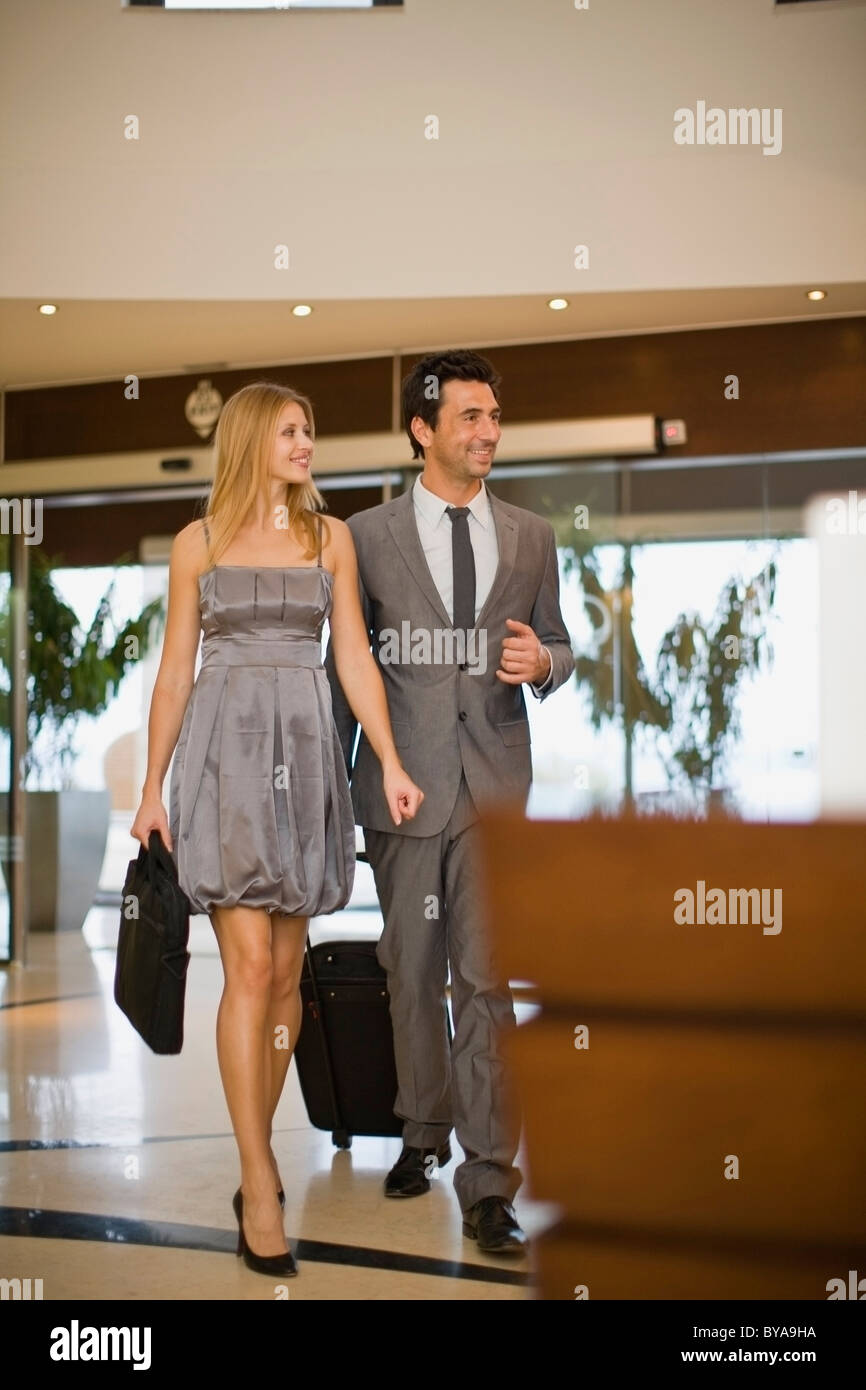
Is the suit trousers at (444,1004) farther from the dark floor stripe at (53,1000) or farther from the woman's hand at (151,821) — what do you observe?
the dark floor stripe at (53,1000)

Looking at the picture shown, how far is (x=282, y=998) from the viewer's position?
10.9 feet

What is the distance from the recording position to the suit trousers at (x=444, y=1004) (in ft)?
10.9

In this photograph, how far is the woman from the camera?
312cm

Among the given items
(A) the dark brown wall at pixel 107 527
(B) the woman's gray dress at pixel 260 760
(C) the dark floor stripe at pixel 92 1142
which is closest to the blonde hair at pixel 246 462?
(B) the woman's gray dress at pixel 260 760

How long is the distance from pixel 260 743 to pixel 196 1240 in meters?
1.11

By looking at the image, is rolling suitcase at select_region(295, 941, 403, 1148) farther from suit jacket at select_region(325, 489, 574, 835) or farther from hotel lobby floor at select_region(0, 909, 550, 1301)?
suit jacket at select_region(325, 489, 574, 835)

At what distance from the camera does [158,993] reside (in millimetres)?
3123

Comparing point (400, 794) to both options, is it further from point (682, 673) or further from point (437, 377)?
point (682, 673)

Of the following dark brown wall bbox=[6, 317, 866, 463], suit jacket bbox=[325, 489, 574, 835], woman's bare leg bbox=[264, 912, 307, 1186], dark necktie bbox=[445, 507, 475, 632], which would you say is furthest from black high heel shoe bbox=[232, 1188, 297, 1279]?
dark brown wall bbox=[6, 317, 866, 463]

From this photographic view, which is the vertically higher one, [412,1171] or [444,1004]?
[444,1004]

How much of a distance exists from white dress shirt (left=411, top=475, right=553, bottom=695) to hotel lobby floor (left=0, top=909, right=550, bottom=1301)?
1.29m

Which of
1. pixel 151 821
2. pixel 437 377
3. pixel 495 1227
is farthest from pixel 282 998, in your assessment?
pixel 437 377
